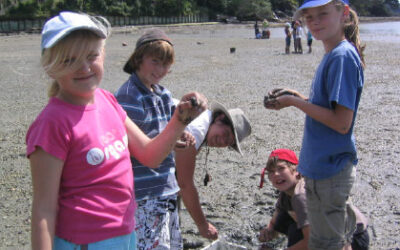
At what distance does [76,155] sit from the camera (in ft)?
5.44

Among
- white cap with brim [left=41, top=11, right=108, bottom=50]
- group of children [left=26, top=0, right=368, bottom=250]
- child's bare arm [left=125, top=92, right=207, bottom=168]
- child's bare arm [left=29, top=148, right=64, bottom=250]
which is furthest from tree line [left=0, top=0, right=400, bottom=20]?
child's bare arm [left=29, top=148, right=64, bottom=250]

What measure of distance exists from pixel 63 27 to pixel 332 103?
1.49 m

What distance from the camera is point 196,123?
2904 millimetres

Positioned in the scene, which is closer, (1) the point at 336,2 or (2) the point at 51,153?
(2) the point at 51,153

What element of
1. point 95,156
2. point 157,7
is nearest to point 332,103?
point 95,156

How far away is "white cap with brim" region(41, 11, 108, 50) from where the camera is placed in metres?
1.62

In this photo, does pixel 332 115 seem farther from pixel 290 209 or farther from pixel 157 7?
pixel 157 7

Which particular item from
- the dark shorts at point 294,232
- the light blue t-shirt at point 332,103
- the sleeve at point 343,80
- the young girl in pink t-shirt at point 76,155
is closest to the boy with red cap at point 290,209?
the dark shorts at point 294,232

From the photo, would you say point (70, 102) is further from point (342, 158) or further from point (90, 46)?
point (342, 158)

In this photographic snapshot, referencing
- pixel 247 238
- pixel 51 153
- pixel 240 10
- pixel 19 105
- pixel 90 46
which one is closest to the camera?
pixel 51 153

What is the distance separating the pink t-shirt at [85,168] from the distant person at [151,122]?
1.90 ft

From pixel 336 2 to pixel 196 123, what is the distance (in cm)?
114

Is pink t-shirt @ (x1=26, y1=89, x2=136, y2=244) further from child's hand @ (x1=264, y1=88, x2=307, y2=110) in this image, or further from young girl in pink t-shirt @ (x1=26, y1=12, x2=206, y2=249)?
child's hand @ (x1=264, y1=88, x2=307, y2=110)

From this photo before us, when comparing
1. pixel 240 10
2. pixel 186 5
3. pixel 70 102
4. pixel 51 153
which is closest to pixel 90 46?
pixel 70 102
